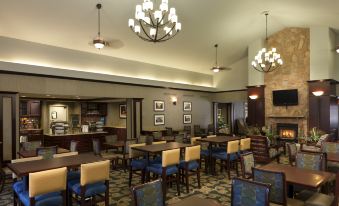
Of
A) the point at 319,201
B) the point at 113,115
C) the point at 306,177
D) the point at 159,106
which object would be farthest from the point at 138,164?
the point at 113,115

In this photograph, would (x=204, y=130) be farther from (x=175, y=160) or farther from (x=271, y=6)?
(x=175, y=160)

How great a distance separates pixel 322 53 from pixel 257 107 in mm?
3204

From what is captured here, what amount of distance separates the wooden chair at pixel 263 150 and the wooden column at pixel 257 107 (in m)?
3.04

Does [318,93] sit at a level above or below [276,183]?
above

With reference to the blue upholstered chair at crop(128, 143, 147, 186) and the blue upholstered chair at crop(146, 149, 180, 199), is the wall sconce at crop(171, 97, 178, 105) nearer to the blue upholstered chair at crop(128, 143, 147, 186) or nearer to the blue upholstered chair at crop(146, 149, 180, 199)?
the blue upholstered chair at crop(128, 143, 147, 186)

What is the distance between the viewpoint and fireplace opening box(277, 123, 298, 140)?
384 inches

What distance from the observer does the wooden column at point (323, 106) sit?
884 centimetres

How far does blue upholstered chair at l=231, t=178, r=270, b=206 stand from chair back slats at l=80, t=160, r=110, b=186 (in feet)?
6.55

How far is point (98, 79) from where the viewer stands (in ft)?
26.5

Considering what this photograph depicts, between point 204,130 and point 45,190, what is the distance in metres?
9.44

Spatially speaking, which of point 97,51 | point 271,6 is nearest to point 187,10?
point 271,6

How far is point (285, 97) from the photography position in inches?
390

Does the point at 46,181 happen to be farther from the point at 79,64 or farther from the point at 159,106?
the point at 159,106

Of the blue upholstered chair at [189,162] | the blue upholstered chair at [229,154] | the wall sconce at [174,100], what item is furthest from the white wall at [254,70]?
the blue upholstered chair at [189,162]
